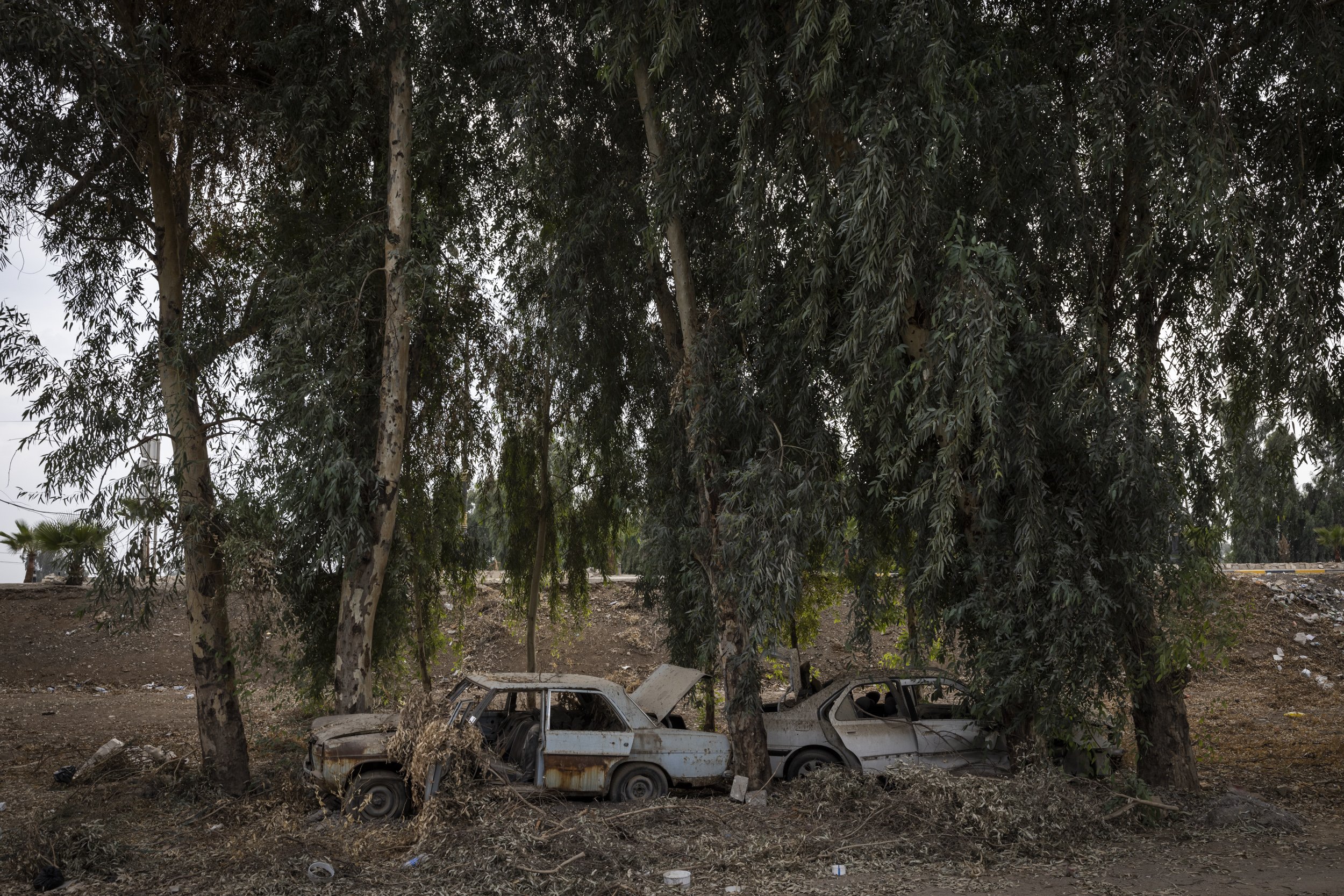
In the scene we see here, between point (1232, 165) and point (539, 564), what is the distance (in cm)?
1120

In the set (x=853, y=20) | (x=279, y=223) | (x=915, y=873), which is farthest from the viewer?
(x=279, y=223)

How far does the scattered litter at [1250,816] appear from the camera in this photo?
8.59 m

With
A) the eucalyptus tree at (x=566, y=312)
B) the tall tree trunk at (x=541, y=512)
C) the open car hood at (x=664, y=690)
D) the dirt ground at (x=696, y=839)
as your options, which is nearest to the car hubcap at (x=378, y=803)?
the dirt ground at (x=696, y=839)

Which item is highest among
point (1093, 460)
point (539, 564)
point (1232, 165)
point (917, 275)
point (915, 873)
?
point (1232, 165)

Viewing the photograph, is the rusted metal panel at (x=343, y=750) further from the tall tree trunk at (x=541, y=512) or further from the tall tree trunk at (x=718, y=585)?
the tall tree trunk at (x=541, y=512)

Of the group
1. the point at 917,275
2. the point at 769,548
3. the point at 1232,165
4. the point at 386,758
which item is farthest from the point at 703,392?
the point at 1232,165

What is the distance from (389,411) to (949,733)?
291 inches

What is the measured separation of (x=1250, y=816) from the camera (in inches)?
344

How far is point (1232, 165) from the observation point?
9086 millimetres

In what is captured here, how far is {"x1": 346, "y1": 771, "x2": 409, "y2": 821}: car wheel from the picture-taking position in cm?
862

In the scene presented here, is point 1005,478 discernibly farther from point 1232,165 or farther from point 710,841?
point 710,841

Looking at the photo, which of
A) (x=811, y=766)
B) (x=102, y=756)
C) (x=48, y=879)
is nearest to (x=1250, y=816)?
(x=811, y=766)

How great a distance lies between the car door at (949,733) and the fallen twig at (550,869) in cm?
418

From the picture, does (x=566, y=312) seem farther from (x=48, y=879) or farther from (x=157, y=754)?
(x=157, y=754)
